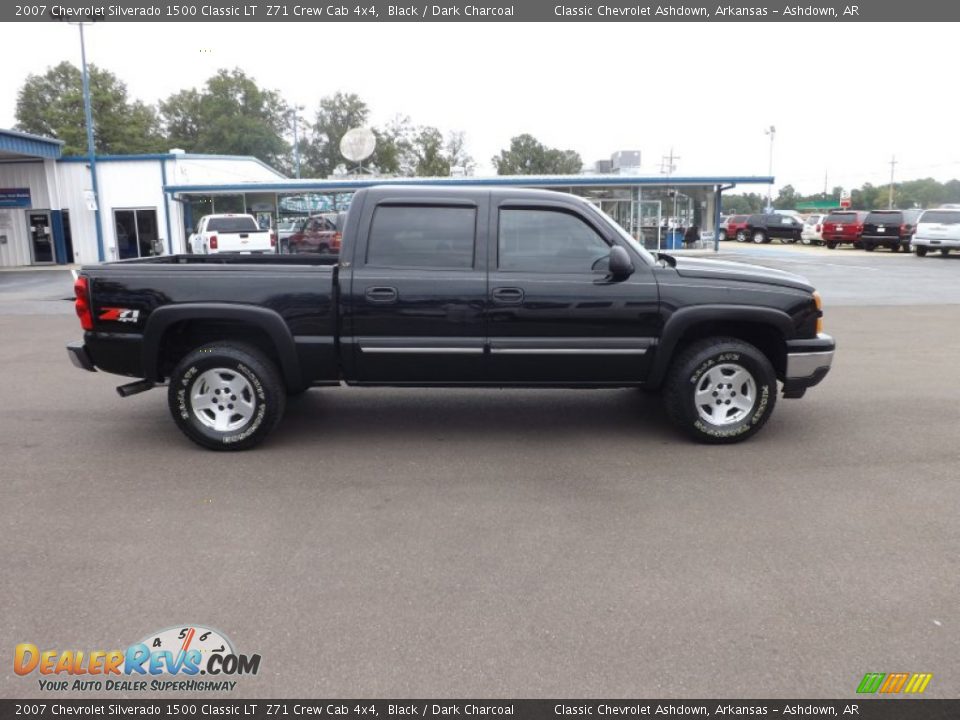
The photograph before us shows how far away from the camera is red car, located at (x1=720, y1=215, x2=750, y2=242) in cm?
4472

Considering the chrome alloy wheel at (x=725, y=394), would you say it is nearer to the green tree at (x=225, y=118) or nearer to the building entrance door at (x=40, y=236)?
the building entrance door at (x=40, y=236)

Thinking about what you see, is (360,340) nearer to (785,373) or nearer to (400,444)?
(400,444)

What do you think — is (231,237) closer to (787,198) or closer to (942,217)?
(942,217)

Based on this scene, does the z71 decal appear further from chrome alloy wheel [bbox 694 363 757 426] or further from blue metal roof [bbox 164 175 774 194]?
blue metal roof [bbox 164 175 774 194]

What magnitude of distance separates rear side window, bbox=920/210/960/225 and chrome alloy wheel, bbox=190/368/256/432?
30.4m

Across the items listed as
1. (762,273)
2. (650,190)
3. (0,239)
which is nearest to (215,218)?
(0,239)

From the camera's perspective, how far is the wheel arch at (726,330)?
555 centimetres

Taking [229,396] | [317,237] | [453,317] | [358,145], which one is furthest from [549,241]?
[358,145]

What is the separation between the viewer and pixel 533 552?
3.92 meters

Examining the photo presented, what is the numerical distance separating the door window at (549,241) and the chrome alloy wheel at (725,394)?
122 centimetres

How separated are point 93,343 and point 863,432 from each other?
5.93 metres

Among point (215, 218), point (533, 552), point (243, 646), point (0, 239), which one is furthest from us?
point (0, 239)

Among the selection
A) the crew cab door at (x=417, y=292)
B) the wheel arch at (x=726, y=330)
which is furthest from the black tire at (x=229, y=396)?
the wheel arch at (x=726, y=330)

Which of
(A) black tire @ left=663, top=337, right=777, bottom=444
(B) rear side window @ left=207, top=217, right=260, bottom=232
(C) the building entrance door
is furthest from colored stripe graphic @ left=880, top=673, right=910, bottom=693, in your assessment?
(C) the building entrance door
